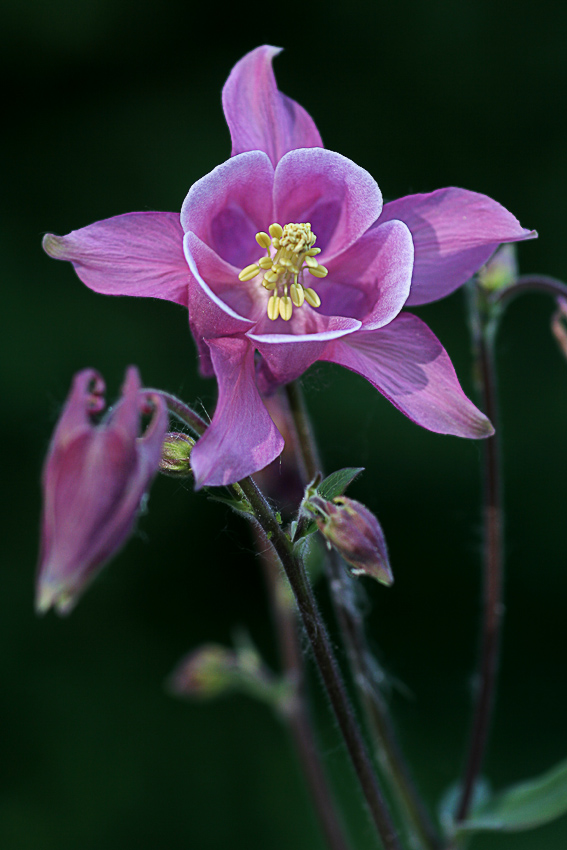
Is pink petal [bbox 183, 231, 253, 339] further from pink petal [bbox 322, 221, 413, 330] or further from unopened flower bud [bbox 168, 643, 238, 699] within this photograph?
unopened flower bud [bbox 168, 643, 238, 699]

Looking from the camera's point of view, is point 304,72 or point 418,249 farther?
point 304,72

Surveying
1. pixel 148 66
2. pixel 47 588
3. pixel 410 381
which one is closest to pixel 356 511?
pixel 410 381

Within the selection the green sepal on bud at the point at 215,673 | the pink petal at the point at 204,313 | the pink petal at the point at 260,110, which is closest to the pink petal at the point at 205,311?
the pink petal at the point at 204,313

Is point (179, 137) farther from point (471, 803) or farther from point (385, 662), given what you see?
point (471, 803)

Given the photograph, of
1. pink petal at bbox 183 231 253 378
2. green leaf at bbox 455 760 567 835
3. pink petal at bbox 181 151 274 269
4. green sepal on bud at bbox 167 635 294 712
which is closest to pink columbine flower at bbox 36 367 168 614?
pink petal at bbox 183 231 253 378

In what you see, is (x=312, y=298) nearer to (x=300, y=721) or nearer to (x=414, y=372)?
(x=414, y=372)
